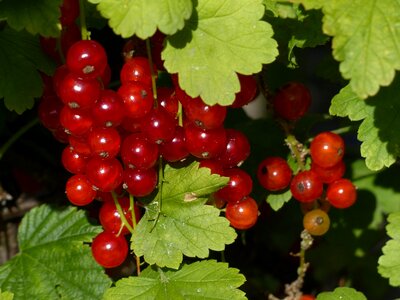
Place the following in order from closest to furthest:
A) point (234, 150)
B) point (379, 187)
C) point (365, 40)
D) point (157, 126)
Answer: point (365, 40) < point (157, 126) < point (234, 150) < point (379, 187)

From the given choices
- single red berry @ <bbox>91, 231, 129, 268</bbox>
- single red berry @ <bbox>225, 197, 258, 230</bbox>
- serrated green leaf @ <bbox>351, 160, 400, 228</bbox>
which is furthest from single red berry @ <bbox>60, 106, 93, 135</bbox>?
serrated green leaf @ <bbox>351, 160, 400, 228</bbox>

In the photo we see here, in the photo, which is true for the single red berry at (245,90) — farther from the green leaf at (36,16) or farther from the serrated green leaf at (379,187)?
the serrated green leaf at (379,187)

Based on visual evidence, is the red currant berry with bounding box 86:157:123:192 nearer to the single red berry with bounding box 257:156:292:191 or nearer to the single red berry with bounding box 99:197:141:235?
the single red berry with bounding box 99:197:141:235

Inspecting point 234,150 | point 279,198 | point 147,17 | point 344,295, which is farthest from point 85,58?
point 344,295

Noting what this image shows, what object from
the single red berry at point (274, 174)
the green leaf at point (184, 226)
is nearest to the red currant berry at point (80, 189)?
the green leaf at point (184, 226)

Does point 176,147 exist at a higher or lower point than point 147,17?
lower

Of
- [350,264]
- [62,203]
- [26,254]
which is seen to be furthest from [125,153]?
[350,264]

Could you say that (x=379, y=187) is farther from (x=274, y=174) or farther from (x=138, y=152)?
(x=138, y=152)

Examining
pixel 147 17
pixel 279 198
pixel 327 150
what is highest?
pixel 147 17
